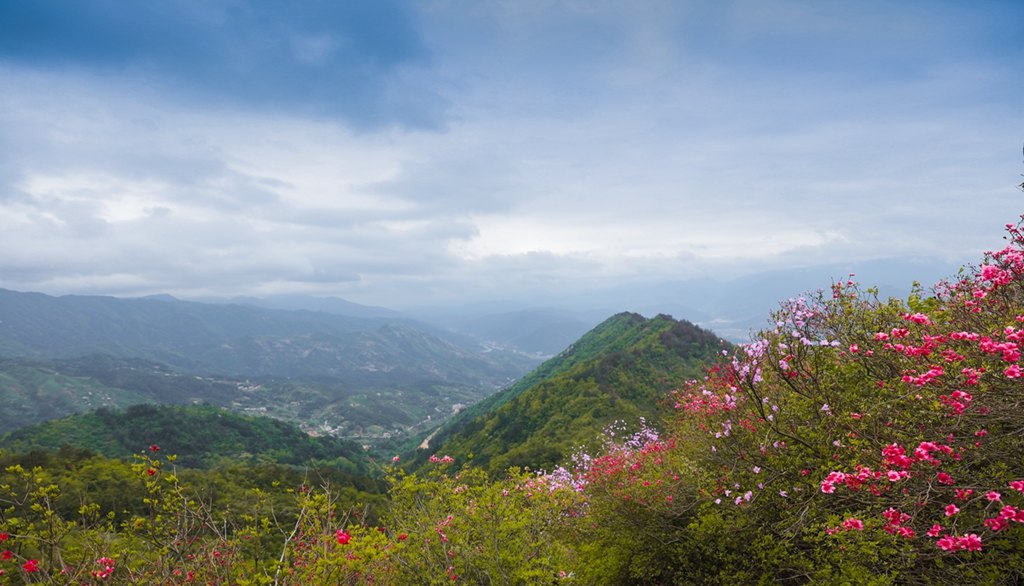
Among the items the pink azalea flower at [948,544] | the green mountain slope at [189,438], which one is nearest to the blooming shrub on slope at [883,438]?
the pink azalea flower at [948,544]

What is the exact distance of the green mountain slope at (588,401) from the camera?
54697 mm

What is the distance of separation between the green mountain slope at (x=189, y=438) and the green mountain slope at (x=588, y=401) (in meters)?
43.2

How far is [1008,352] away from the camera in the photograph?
13.8 feet

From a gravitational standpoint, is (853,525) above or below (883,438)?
below

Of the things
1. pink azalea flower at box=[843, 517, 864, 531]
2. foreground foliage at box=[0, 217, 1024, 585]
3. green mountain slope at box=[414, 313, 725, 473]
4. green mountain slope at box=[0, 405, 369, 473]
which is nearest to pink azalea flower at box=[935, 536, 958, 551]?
foreground foliage at box=[0, 217, 1024, 585]

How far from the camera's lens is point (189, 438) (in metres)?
107

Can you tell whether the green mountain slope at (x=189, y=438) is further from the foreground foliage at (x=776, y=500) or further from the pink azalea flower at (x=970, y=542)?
the pink azalea flower at (x=970, y=542)

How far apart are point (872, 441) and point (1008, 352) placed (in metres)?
Result: 2.23

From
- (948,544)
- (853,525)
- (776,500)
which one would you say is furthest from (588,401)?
(948,544)

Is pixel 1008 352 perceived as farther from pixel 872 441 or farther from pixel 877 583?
pixel 877 583

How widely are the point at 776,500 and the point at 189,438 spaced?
428 feet

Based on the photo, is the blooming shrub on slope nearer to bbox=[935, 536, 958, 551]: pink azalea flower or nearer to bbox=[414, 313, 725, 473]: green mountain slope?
bbox=[935, 536, 958, 551]: pink azalea flower

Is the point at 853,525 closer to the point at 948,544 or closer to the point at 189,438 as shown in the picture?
the point at 948,544

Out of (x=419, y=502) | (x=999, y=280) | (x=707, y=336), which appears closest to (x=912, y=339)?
(x=999, y=280)
